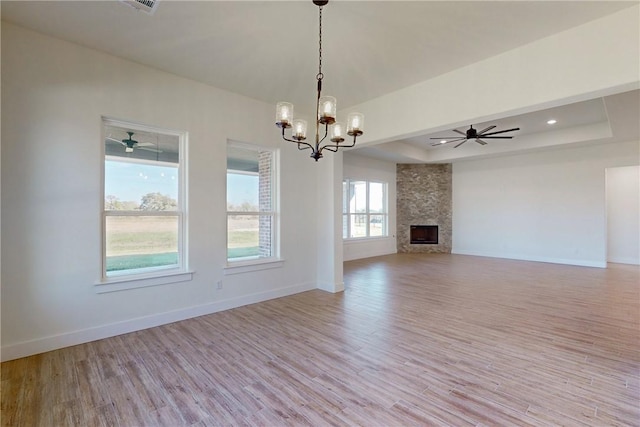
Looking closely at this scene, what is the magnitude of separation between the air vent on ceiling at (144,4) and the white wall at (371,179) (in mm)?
5891

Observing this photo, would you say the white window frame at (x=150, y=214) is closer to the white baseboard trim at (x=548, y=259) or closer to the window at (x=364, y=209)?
the window at (x=364, y=209)

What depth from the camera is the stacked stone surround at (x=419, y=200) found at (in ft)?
32.9

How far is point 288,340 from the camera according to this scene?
3186 millimetres

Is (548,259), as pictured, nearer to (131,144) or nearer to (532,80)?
(532,80)

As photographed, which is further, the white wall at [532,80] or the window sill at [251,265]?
the window sill at [251,265]

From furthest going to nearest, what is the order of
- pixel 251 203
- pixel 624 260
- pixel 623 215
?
pixel 623 215, pixel 624 260, pixel 251 203

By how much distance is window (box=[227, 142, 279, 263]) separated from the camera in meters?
4.42

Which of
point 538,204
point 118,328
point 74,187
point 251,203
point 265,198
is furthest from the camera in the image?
point 538,204

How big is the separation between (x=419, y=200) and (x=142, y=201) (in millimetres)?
8629

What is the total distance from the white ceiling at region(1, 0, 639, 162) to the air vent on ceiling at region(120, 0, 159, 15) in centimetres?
6

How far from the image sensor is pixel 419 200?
10.1 metres

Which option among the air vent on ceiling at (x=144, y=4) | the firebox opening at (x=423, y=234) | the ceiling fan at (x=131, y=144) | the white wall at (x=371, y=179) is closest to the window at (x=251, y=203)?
the ceiling fan at (x=131, y=144)

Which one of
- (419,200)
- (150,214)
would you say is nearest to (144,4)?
(150,214)

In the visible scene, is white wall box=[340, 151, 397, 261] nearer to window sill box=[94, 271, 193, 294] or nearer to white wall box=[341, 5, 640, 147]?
white wall box=[341, 5, 640, 147]
